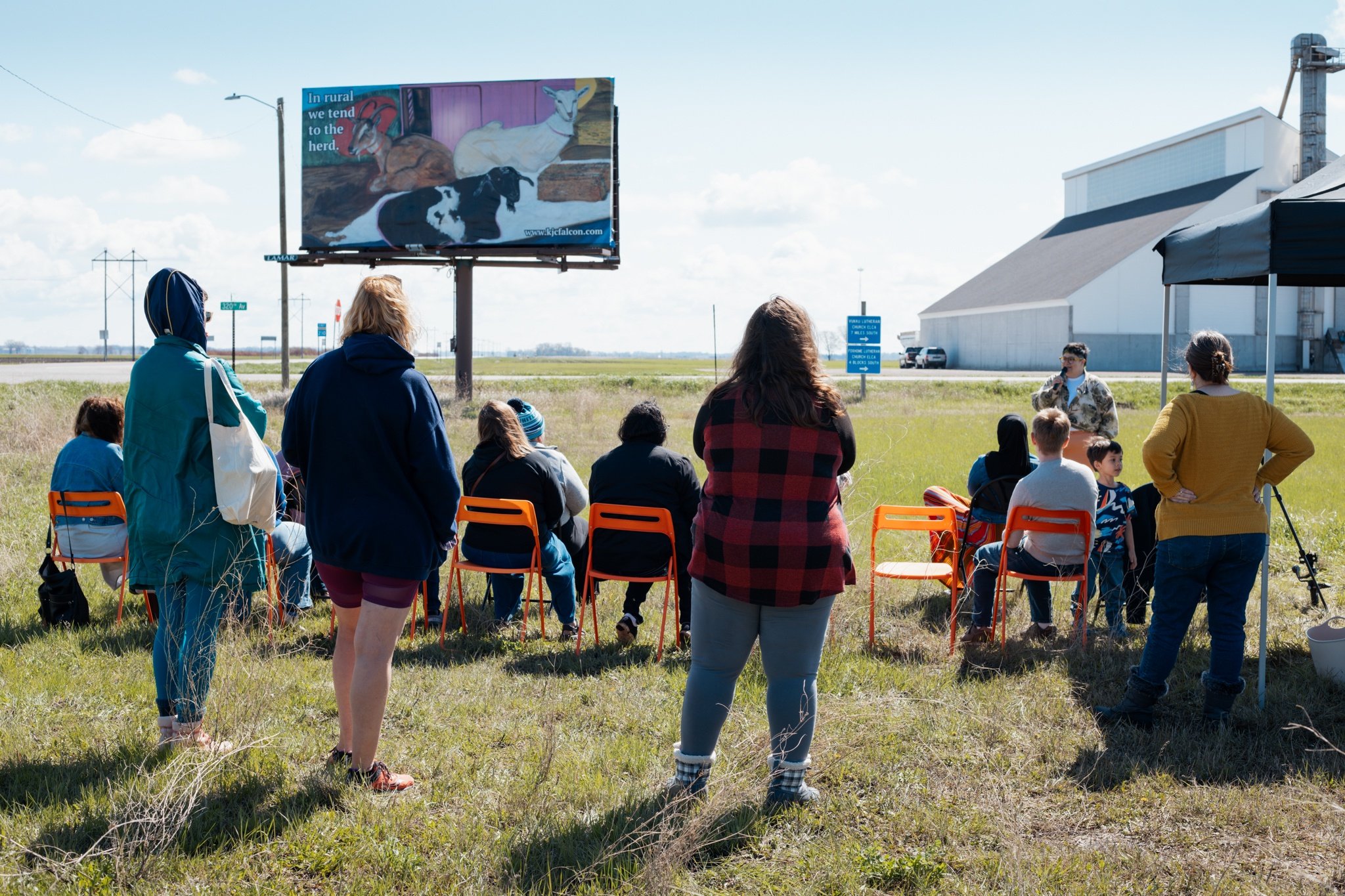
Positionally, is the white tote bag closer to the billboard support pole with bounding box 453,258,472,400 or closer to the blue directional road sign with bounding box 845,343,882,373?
the billboard support pole with bounding box 453,258,472,400

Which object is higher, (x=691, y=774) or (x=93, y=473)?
(x=93, y=473)

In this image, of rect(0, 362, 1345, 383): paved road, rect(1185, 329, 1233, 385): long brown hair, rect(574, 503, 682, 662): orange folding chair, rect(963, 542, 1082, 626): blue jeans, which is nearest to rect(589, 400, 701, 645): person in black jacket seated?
rect(574, 503, 682, 662): orange folding chair

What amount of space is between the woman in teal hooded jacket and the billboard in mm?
19517

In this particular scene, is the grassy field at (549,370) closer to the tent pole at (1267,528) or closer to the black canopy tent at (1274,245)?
the black canopy tent at (1274,245)

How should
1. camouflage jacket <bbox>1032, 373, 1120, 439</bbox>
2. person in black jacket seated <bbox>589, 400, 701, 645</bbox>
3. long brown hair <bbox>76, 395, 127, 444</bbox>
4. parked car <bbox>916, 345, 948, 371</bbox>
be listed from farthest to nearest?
1. parked car <bbox>916, 345, 948, 371</bbox>
2. camouflage jacket <bbox>1032, 373, 1120, 439</bbox>
3. long brown hair <bbox>76, 395, 127, 444</bbox>
4. person in black jacket seated <bbox>589, 400, 701, 645</bbox>

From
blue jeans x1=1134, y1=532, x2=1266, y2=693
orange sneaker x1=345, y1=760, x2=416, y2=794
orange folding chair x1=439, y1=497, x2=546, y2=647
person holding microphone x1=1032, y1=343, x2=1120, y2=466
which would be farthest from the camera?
person holding microphone x1=1032, y1=343, x2=1120, y2=466

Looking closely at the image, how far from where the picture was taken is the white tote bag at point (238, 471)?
3936 millimetres

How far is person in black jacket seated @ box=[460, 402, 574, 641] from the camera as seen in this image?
636 cm

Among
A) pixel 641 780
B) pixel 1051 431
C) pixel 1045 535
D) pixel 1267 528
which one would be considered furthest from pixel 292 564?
pixel 1267 528

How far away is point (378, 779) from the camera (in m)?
3.82

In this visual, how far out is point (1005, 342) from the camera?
187 feet

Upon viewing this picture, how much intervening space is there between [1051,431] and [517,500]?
10.4 feet

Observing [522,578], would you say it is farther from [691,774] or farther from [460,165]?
[460,165]

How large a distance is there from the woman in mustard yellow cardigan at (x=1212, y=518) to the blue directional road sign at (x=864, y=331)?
23.6 metres
